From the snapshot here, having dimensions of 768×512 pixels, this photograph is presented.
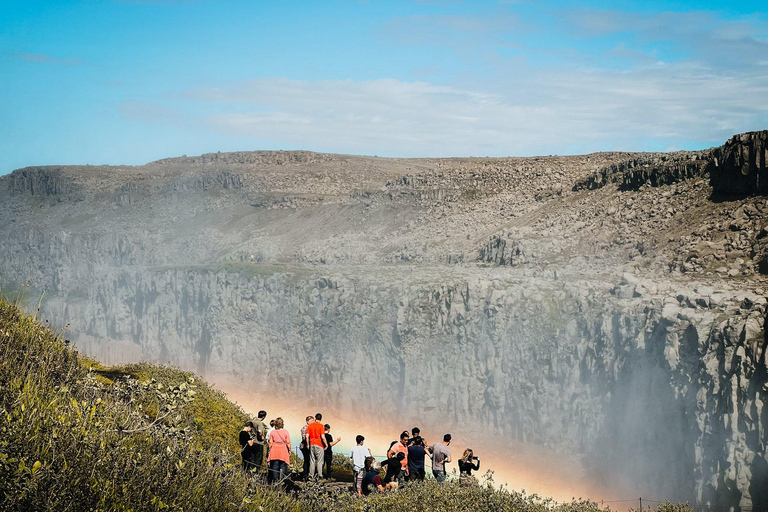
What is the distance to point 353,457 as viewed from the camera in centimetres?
1566

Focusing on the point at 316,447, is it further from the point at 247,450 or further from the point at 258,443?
the point at 247,450

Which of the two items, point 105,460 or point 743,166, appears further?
point 743,166

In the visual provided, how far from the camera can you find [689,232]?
33594 mm

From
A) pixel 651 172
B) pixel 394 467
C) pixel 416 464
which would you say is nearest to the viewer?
pixel 394 467

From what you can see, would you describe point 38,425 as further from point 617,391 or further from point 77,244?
point 77,244

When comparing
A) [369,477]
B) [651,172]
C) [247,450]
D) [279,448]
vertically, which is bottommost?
[369,477]

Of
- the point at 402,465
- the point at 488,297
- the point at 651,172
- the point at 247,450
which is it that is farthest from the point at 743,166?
the point at 247,450

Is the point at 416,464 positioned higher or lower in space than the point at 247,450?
lower

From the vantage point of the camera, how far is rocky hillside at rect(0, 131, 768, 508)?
84.7ft

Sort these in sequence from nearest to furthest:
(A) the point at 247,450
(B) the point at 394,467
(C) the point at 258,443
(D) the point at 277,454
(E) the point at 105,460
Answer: (E) the point at 105,460 → (D) the point at 277,454 → (A) the point at 247,450 → (B) the point at 394,467 → (C) the point at 258,443

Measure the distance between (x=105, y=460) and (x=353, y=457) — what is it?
8271 millimetres

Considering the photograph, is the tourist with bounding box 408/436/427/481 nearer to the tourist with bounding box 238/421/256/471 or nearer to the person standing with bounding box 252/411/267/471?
the person standing with bounding box 252/411/267/471

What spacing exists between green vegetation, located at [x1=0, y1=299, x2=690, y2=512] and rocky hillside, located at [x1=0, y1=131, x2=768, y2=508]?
14202 millimetres

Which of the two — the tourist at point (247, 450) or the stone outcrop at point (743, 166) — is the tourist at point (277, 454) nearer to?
the tourist at point (247, 450)
